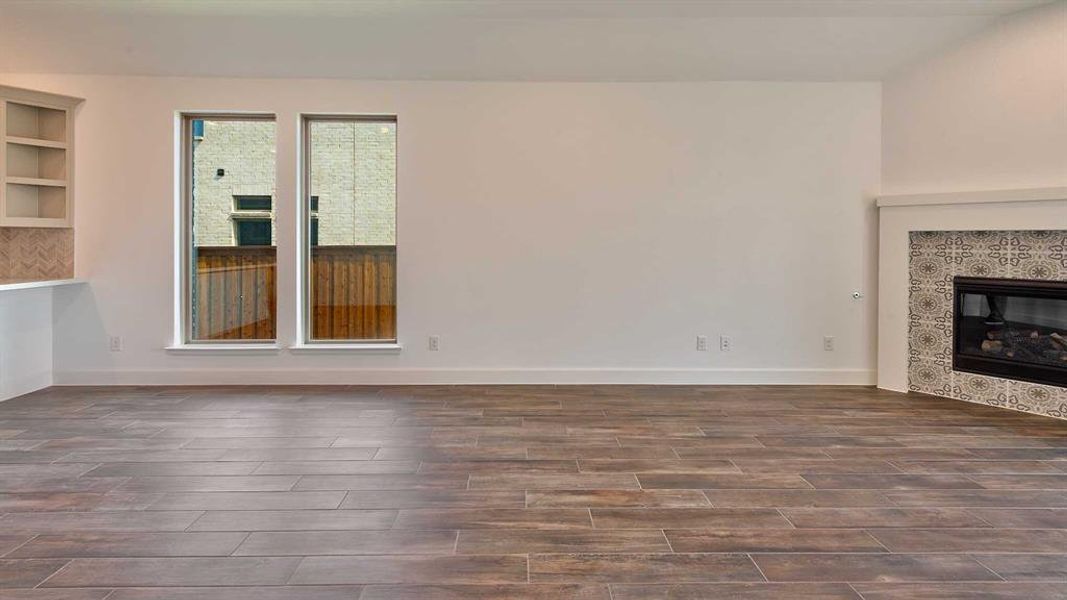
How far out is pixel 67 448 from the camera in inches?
140

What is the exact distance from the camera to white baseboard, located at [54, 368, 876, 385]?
5.41 meters

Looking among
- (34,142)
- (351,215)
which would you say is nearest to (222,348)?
(351,215)

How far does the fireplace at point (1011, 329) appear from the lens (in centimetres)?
449

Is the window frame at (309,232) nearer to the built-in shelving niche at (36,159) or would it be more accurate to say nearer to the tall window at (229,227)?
the tall window at (229,227)

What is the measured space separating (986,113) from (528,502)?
4.45m

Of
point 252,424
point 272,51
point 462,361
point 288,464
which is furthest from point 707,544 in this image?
point 272,51

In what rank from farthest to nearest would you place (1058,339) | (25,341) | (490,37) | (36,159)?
(36,159) → (25,341) → (490,37) → (1058,339)

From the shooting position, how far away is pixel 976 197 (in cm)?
469

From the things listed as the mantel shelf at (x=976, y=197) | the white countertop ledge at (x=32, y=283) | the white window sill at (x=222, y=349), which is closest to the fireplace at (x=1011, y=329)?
the mantel shelf at (x=976, y=197)

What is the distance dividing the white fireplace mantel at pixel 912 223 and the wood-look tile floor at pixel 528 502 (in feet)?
2.35

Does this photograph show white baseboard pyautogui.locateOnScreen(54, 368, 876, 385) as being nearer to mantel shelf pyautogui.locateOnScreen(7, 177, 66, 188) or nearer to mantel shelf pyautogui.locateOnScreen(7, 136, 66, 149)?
mantel shelf pyautogui.locateOnScreen(7, 177, 66, 188)

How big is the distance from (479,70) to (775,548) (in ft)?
13.8

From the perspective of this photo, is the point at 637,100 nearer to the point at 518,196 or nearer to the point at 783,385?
the point at 518,196

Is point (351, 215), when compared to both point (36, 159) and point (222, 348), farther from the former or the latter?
point (36, 159)
